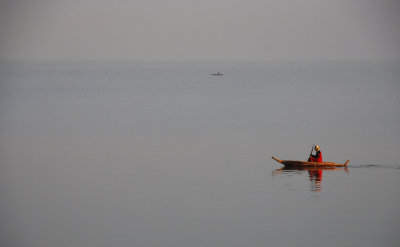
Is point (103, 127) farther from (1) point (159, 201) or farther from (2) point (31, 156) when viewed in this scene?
(1) point (159, 201)

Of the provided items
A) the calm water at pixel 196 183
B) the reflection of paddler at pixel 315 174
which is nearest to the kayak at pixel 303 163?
the reflection of paddler at pixel 315 174

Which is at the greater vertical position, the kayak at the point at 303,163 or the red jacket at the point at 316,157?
the red jacket at the point at 316,157

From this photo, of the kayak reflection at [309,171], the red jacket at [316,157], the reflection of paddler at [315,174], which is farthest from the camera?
the red jacket at [316,157]

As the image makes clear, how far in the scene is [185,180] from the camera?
34031 mm

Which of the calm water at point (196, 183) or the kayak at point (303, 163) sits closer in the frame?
the calm water at point (196, 183)

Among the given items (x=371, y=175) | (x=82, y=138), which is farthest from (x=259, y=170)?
(x=82, y=138)

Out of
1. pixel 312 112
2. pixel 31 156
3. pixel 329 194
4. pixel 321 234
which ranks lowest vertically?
pixel 321 234

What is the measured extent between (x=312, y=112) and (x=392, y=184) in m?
35.8

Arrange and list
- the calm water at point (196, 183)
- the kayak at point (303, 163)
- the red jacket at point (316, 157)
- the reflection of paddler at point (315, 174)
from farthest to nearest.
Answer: the red jacket at point (316, 157) < the kayak at point (303, 163) < the reflection of paddler at point (315, 174) < the calm water at point (196, 183)

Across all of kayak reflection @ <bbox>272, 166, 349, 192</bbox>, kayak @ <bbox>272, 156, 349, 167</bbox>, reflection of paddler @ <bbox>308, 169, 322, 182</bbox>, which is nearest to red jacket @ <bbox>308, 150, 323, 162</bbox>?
kayak @ <bbox>272, 156, 349, 167</bbox>

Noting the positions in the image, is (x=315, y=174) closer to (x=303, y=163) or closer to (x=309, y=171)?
(x=309, y=171)

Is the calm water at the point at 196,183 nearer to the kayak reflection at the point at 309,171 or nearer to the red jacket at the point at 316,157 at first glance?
the kayak reflection at the point at 309,171

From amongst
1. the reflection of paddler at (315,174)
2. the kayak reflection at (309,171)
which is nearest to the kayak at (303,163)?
the kayak reflection at (309,171)

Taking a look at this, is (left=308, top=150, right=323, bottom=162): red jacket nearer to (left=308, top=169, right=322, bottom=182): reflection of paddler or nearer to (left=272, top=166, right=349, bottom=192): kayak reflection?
(left=272, top=166, right=349, bottom=192): kayak reflection
